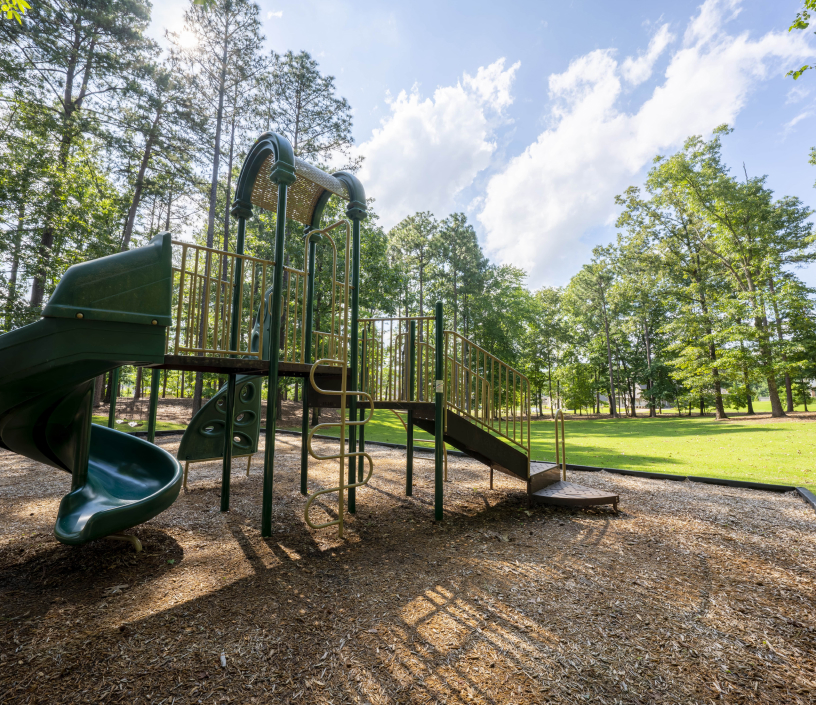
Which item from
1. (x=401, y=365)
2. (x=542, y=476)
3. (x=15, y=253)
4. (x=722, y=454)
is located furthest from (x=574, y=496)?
(x=15, y=253)

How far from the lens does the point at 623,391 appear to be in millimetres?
35812

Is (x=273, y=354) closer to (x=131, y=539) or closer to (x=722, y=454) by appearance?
(x=131, y=539)

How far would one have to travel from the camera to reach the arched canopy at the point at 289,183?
4.27m

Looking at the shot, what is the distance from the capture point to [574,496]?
16.3 ft

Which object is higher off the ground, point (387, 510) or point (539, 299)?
point (539, 299)

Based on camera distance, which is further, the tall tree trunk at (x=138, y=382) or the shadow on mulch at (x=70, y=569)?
the tall tree trunk at (x=138, y=382)

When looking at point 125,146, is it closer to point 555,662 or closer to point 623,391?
point 555,662

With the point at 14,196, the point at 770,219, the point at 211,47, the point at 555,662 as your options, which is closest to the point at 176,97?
the point at 211,47

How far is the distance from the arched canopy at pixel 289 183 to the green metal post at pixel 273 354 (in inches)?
0.6

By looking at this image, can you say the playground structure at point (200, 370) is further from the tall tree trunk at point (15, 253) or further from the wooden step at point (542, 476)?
the tall tree trunk at point (15, 253)

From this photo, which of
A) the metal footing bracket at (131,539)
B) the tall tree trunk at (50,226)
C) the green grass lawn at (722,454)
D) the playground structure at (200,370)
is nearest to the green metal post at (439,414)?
the playground structure at (200,370)

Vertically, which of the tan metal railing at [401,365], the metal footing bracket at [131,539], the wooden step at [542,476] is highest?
the tan metal railing at [401,365]

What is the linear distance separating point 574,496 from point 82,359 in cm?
529

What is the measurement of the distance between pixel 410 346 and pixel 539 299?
37.6m
